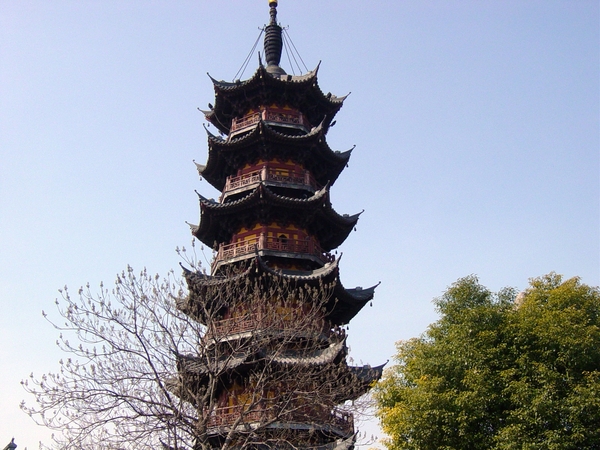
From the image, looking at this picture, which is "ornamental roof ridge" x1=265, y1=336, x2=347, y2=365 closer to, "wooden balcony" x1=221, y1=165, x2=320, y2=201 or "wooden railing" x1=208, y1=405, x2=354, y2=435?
"wooden railing" x1=208, y1=405, x2=354, y2=435

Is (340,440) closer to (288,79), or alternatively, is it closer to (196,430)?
(196,430)

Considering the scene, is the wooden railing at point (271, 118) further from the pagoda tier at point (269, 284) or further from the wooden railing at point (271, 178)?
the pagoda tier at point (269, 284)

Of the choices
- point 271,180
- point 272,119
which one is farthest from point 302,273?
point 272,119

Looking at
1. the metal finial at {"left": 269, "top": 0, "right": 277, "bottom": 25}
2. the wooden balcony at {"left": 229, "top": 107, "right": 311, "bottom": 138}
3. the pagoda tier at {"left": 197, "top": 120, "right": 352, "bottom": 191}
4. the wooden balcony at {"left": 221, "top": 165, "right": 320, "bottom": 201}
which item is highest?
the metal finial at {"left": 269, "top": 0, "right": 277, "bottom": 25}

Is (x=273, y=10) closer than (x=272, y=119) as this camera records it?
No

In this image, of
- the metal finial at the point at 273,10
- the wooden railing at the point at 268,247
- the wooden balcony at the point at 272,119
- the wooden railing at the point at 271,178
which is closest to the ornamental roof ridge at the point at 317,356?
the wooden railing at the point at 268,247

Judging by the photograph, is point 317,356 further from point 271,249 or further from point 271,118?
point 271,118

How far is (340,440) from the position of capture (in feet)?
52.0

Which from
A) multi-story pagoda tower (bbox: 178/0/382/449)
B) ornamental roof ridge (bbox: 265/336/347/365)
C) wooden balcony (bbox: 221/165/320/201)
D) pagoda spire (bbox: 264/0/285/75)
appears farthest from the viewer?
pagoda spire (bbox: 264/0/285/75)

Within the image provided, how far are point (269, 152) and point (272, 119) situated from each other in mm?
1733

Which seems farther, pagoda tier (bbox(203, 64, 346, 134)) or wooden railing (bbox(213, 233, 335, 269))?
pagoda tier (bbox(203, 64, 346, 134))

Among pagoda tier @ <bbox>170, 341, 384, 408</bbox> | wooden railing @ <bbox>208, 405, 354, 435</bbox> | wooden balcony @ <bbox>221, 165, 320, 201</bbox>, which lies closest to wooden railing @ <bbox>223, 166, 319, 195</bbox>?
wooden balcony @ <bbox>221, 165, 320, 201</bbox>

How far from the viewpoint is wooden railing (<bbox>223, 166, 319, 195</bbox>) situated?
69.5 feet

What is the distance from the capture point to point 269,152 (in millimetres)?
21875
